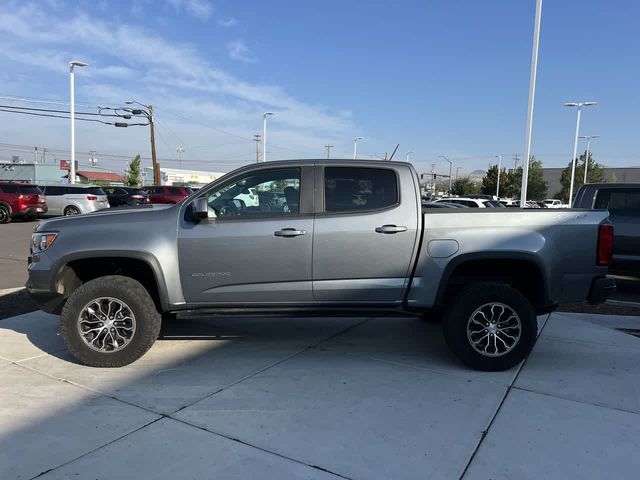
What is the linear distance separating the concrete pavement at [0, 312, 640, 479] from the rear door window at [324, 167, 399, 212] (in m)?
1.51

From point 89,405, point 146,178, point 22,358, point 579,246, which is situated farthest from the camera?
point 146,178

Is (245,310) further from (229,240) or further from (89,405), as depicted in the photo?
(89,405)

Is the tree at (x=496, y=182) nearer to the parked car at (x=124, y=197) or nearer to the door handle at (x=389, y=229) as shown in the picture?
the parked car at (x=124, y=197)

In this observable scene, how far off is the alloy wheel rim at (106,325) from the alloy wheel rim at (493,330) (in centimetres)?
309

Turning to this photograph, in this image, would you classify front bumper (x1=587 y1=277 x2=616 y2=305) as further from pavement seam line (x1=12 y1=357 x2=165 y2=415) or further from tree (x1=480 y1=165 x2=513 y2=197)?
tree (x1=480 y1=165 x2=513 y2=197)

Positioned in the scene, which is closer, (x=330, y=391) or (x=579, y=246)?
(x=330, y=391)

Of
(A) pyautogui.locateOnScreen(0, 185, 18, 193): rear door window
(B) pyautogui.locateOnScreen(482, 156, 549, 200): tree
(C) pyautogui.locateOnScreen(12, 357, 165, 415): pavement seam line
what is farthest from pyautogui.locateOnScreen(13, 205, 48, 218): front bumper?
(B) pyautogui.locateOnScreen(482, 156, 549, 200): tree

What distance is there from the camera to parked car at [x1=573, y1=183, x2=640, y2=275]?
8.02 meters

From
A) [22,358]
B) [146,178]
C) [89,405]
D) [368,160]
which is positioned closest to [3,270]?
[22,358]

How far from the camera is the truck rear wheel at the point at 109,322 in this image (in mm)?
4344

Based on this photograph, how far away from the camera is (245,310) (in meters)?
4.44

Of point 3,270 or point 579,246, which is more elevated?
point 579,246

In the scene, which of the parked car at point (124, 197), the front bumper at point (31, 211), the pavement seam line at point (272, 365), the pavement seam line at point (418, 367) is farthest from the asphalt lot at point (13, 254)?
the parked car at point (124, 197)

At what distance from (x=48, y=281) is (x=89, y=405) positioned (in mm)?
1326
